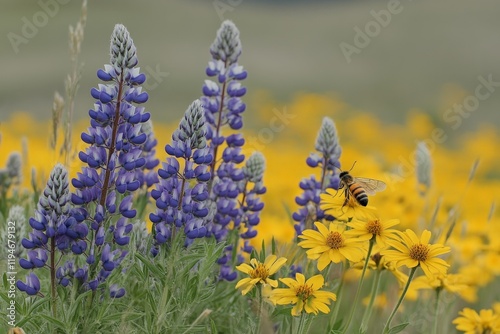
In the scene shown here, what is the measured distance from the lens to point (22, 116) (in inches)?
496

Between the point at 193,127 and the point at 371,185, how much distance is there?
3.03 feet

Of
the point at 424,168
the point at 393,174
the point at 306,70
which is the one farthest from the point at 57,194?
the point at 306,70

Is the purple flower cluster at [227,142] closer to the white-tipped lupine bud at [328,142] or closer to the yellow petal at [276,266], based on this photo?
the white-tipped lupine bud at [328,142]

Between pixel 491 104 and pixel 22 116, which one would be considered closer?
pixel 22 116

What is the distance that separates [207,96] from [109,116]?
2.73 ft

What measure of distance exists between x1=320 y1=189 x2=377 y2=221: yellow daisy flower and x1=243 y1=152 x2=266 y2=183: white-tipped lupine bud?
0.60 meters

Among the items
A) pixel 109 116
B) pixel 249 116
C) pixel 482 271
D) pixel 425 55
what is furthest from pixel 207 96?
pixel 425 55

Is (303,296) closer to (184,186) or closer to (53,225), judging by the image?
(184,186)

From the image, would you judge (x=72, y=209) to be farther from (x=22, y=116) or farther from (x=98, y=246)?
(x=22, y=116)

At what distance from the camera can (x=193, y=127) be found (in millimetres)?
2635

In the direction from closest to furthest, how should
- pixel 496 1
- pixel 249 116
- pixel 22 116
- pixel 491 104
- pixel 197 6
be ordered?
pixel 22 116, pixel 249 116, pixel 491 104, pixel 496 1, pixel 197 6

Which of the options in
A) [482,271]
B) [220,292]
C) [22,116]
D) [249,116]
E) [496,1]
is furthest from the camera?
[496,1]

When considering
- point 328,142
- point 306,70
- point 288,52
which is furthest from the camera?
point 288,52

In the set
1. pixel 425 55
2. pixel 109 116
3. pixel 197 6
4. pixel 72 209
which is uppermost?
pixel 197 6
